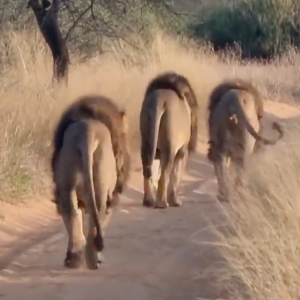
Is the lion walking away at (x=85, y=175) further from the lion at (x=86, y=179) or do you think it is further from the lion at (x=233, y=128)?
the lion at (x=233, y=128)

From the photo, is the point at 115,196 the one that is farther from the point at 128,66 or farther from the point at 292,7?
the point at 292,7

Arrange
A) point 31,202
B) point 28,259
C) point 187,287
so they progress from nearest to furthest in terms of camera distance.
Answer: point 187,287
point 28,259
point 31,202

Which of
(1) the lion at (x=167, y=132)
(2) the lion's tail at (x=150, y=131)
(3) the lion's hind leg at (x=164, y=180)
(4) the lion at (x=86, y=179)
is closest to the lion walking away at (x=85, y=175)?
(4) the lion at (x=86, y=179)

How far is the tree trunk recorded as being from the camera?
16.5 metres

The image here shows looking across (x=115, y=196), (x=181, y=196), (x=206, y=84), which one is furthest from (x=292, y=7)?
(x=115, y=196)

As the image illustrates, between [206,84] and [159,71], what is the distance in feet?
3.18

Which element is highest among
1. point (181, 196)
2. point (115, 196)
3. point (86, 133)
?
point (86, 133)

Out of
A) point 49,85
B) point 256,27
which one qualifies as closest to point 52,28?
point 49,85

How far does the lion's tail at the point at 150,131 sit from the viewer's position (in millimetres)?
9797

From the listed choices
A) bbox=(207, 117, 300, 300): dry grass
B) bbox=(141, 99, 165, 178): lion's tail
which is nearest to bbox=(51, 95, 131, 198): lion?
bbox=(207, 117, 300, 300): dry grass

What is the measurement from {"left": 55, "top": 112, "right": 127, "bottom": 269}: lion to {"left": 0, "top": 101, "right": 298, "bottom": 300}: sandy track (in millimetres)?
332

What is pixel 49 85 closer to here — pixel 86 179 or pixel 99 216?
pixel 99 216

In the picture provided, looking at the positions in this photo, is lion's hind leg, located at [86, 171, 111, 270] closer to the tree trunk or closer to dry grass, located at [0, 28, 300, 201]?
dry grass, located at [0, 28, 300, 201]

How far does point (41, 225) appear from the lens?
952cm
